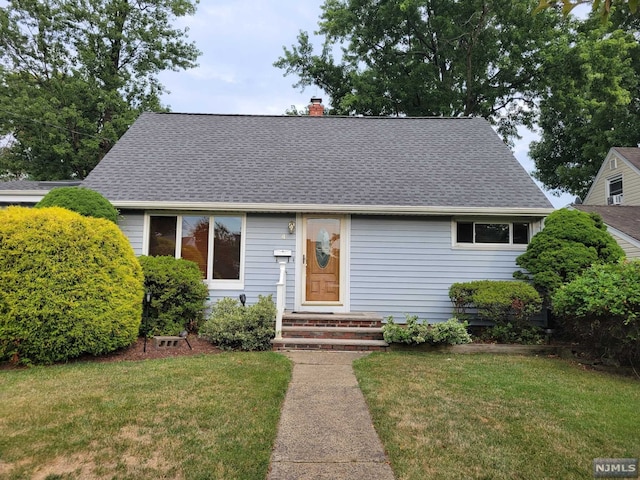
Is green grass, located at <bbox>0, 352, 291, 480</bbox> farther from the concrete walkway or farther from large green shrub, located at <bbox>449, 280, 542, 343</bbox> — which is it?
large green shrub, located at <bbox>449, 280, 542, 343</bbox>

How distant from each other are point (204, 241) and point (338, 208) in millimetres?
2920

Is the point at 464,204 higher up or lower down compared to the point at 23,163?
lower down

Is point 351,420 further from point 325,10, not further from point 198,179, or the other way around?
point 325,10

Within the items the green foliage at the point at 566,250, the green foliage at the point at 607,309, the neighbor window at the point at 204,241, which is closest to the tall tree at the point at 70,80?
the neighbor window at the point at 204,241

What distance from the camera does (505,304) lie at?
6719 mm

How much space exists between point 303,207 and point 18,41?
18.9 metres

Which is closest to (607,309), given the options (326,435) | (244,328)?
(326,435)

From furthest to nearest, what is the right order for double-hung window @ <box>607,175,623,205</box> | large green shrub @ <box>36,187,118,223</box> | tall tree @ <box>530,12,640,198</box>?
tall tree @ <box>530,12,640,198</box> → double-hung window @ <box>607,175,623,205</box> → large green shrub @ <box>36,187,118,223</box>

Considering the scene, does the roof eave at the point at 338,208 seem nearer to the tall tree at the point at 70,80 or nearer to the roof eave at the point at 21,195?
the roof eave at the point at 21,195

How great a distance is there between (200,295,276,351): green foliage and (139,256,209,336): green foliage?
0.60 meters

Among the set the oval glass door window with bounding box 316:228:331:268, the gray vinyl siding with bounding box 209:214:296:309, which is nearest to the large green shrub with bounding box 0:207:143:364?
the gray vinyl siding with bounding box 209:214:296:309

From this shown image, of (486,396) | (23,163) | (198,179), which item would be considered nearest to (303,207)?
(198,179)

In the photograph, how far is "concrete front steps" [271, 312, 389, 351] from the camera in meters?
6.59

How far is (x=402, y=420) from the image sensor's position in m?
3.56
